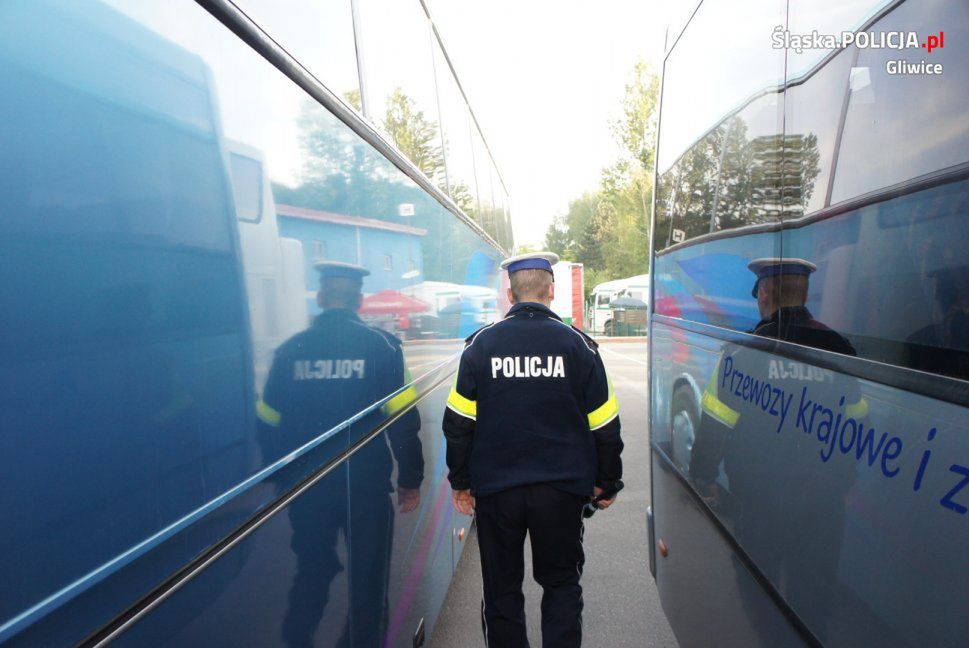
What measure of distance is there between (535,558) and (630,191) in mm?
38183

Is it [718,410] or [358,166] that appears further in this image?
[718,410]

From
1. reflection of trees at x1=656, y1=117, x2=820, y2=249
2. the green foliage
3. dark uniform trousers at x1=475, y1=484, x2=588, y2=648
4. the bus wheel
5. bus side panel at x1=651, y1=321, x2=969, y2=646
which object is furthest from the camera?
the green foliage

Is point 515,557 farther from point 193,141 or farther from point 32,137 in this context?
point 32,137

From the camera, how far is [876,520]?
151 cm

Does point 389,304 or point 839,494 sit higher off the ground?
point 389,304

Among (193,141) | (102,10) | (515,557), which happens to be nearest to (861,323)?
(193,141)

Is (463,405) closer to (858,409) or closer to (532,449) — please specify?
(532,449)

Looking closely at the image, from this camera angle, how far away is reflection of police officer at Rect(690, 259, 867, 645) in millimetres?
1723

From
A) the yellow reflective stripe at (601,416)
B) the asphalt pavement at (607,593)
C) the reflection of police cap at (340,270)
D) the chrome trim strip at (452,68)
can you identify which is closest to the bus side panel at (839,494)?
the yellow reflective stripe at (601,416)

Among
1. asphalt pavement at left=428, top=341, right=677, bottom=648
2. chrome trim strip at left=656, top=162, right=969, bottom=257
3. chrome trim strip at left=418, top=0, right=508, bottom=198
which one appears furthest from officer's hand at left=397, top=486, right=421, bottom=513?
chrome trim strip at left=418, top=0, right=508, bottom=198

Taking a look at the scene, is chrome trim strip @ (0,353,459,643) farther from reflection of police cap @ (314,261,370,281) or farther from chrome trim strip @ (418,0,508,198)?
chrome trim strip @ (418,0,508,198)

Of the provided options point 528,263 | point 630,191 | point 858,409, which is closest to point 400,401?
point 528,263

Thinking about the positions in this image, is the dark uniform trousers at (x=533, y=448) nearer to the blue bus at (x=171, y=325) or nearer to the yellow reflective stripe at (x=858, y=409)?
the blue bus at (x=171, y=325)

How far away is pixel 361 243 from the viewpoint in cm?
219
